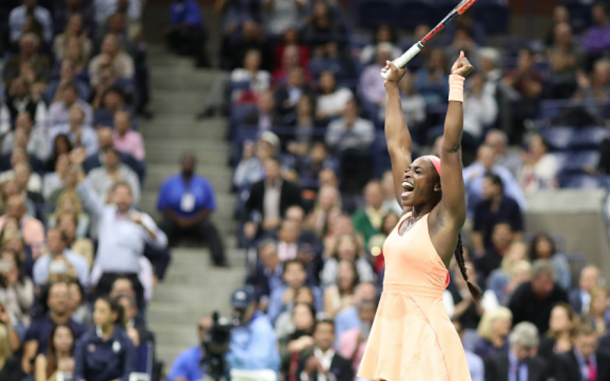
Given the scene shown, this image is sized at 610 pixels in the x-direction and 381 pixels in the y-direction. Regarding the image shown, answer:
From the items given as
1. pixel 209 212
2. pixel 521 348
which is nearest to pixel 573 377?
pixel 521 348

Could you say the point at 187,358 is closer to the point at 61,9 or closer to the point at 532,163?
the point at 532,163

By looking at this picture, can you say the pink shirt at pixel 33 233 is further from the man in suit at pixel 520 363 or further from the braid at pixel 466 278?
the braid at pixel 466 278

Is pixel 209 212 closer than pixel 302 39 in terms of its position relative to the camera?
Yes

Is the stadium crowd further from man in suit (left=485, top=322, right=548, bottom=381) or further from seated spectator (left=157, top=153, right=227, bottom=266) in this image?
seated spectator (left=157, top=153, right=227, bottom=266)

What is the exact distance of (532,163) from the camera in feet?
42.4

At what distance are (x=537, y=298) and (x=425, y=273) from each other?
19.1ft

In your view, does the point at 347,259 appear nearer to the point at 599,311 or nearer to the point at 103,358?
the point at 599,311

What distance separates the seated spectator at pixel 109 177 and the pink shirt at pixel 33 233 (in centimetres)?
87

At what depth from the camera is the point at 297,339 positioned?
9516mm

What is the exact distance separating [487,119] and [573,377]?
4.71 metres

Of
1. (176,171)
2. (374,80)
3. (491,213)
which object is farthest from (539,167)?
(176,171)

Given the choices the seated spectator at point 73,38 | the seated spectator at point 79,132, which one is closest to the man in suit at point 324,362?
the seated spectator at point 79,132

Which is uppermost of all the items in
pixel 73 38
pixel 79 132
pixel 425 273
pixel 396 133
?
pixel 73 38

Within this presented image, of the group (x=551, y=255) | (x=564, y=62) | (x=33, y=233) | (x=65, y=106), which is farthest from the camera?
(x=564, y=62)
